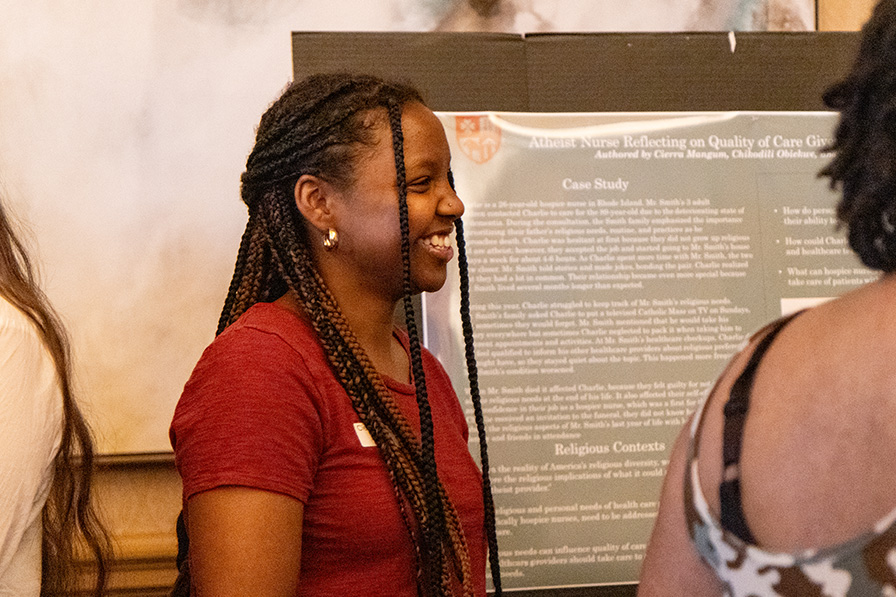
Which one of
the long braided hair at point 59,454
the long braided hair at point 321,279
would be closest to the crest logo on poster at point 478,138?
the long braided hair at point 321,279

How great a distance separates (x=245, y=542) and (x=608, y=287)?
1190mm

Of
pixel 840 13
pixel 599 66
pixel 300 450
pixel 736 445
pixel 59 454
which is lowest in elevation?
pixel 59 454

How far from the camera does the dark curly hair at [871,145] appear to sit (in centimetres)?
73

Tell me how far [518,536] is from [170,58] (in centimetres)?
152

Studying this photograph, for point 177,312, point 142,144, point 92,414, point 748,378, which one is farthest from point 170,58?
point 748,378

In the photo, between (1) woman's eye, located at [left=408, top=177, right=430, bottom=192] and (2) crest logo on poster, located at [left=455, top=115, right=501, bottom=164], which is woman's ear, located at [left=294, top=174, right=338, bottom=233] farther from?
(2) crest logo on poster, located at [left=455, top=115, right=501, bottom=164]

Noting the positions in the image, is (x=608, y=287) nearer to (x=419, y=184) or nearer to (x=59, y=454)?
(x=419, y=184)

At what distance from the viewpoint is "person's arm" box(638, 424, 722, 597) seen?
0.82 metres

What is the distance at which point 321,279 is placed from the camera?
154 centimetres

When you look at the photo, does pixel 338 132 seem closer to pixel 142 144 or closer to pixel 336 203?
pixel 336 203

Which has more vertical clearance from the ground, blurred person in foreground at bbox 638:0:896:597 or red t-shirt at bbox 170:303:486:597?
blurred person in foreground at bbox 638:0:896:597

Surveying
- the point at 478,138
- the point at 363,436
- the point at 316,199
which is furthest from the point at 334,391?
the point at 478,138

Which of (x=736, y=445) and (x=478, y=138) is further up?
(x=478, y=138)

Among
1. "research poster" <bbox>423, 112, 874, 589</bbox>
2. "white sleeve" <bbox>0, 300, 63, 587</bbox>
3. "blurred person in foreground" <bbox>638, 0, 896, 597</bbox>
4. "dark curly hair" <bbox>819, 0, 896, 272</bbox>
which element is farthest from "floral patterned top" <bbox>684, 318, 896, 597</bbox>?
"research poster" <bbox>423, 112, 874, 589</bbox>
